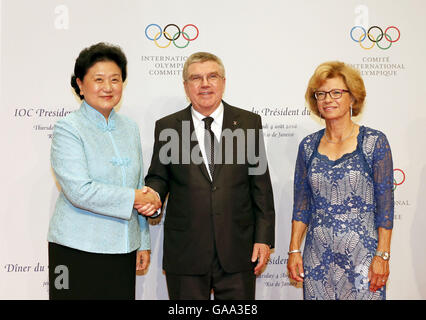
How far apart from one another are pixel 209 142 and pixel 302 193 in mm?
652

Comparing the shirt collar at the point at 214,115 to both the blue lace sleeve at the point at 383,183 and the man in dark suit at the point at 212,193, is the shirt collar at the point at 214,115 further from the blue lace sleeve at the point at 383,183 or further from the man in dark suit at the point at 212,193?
the blue lace sleeve at the point at 383,183

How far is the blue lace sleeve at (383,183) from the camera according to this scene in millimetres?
2541

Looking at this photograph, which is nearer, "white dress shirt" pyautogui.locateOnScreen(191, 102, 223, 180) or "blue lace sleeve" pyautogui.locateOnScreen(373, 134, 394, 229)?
"blue lace sleeve" pyautogui.locateOnScreen(373, 134, 394, 229)

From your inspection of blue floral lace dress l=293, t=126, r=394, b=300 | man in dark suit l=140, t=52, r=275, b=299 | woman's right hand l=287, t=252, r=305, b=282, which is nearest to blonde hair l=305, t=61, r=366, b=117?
blue floral lace dress l=293, t=126, r=394, b=300

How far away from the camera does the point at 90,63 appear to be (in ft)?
8.59

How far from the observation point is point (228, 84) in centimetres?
375

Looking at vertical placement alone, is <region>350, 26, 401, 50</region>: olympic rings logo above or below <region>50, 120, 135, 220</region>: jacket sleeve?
above

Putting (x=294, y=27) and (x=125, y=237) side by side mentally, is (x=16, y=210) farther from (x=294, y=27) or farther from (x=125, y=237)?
(x=294, y=27)

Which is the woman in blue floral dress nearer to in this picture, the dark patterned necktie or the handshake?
the dark patterned necktie

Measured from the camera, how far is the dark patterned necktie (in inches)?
109

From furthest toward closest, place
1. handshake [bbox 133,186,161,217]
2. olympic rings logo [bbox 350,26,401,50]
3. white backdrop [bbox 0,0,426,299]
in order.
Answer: olympic rings logo [bbox 350,26,401,50] < white backdrop [bbox 0,0,426,299] < handshake [bbox 133,186,161,217]

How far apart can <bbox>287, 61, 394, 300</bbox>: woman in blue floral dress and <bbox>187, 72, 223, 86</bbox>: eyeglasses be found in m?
0.58

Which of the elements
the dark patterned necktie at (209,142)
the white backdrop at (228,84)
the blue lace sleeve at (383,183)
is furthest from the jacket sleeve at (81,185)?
the blue lace sleeve at (383,183)
